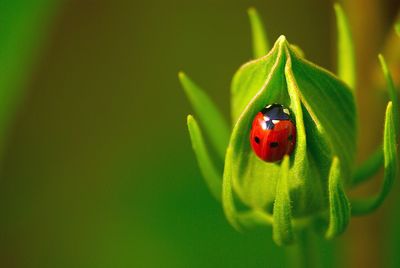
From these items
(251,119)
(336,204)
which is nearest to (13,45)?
(251,119)

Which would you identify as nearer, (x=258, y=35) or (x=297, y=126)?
(x=297, y=126)

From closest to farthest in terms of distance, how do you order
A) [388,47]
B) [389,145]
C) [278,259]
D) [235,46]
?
[389,145]
[388,47]
[278,259]
[235,46]

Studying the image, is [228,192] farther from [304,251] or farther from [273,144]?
[304,251]

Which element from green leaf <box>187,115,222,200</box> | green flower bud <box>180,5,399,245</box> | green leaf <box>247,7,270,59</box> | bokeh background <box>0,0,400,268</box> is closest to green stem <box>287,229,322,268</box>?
green flower bud <box>180,5,399,245</box>

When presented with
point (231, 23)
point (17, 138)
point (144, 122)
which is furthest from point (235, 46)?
point (17, 138)

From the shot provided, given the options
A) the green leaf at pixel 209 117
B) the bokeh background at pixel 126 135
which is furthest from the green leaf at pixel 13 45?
the green leaf at pixel 209 117

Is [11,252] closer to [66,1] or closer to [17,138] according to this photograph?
[17,138]

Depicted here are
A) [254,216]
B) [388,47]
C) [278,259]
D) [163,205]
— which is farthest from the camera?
[163,205]
